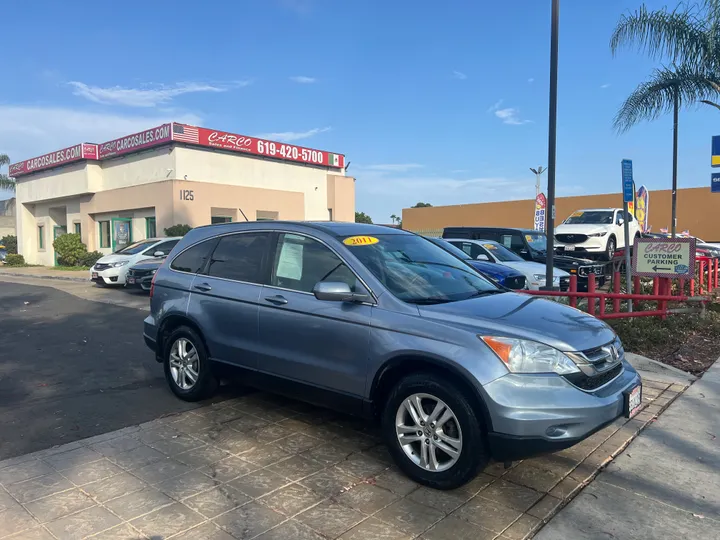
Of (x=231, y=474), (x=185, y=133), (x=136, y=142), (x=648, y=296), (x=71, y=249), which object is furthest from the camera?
(x=71, y=249)

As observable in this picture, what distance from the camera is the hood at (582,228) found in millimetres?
15961

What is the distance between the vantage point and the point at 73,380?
21.0 ft

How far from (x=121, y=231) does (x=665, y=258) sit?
25583mm

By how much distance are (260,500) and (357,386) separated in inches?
39.4

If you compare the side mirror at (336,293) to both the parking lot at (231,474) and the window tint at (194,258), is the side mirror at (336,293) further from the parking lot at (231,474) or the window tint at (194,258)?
the window tint at (194,258)

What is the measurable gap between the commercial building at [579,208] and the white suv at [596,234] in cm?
2194

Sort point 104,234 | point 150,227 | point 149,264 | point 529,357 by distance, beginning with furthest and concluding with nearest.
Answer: point 104,234, point 150,227, point 149,264, point 529,357

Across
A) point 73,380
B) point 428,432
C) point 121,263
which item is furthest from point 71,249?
point 428,432

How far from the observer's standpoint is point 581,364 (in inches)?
138

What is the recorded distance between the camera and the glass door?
27281mm

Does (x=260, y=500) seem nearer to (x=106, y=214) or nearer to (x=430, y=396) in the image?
(x=430, y=396)

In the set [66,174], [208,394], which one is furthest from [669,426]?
[66,174]

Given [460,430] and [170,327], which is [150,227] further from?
[460,430]

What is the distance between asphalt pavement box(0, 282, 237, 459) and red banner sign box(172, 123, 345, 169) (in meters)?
15.2
